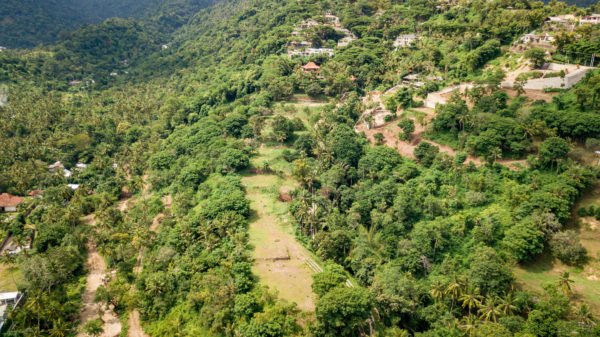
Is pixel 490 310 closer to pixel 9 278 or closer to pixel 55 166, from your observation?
pixel 9 278

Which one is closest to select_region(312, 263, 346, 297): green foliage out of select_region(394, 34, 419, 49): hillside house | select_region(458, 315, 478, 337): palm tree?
select_region(458, 315, 478, 337): palm tree

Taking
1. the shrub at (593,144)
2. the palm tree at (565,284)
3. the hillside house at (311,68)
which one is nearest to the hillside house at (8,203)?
the hillside house at (311,68)

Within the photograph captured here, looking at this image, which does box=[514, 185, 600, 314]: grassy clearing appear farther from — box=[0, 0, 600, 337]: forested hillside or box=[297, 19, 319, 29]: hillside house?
box=[297, 19, 319, 29]: hillside house

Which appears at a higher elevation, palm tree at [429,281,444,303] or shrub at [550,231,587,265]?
shrub at [550,231,587,265]

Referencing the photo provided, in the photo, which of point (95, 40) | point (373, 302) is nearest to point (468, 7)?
point (373, 302)

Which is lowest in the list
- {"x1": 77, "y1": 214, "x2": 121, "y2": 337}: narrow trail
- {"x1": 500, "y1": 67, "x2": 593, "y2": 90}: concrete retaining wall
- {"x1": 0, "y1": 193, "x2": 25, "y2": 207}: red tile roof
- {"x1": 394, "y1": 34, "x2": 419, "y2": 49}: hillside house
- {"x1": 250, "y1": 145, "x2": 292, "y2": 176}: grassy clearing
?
{"x1": 77, "y1": 214, "x2": 121, "y2": 337}: narrow trail

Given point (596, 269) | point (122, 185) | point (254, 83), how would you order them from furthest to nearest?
point (254, 83)
point (122, 185)
point (596, 269)

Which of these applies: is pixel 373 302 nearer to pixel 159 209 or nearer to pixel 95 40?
pixel 159 209

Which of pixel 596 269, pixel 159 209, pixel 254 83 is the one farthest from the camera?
pixel 254 83
